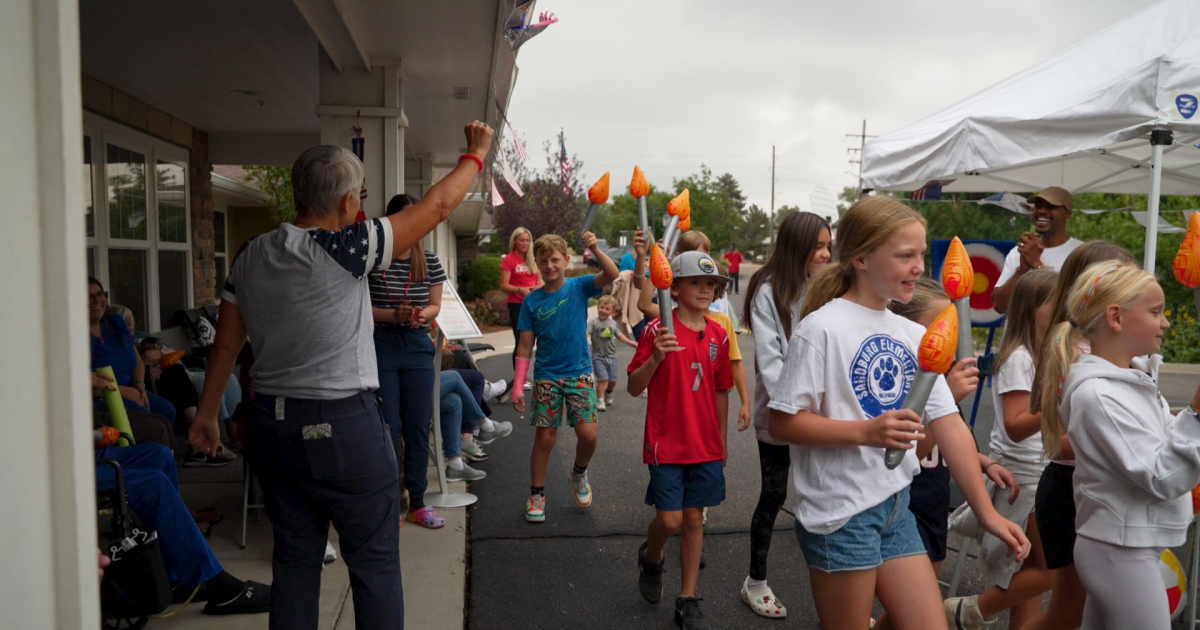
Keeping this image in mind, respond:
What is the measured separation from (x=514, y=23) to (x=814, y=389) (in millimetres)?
3486

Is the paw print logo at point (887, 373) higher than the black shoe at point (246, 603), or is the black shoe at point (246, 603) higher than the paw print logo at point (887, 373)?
the paw print logo at point (887, 373)

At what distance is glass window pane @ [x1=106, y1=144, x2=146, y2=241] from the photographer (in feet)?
24.0

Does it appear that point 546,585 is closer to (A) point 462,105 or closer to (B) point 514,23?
(B) point 514,23

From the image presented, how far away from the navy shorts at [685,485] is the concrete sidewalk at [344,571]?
1.08 metres

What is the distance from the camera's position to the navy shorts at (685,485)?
11.9 ft

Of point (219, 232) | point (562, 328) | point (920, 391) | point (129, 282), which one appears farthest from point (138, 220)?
point (219, 232)

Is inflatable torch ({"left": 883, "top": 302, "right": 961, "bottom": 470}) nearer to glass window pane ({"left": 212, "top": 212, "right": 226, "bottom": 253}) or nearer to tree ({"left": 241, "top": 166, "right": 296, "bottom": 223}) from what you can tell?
glass window pane ({"left": 212, "top": 212, "right": 226, "bottom": 253})

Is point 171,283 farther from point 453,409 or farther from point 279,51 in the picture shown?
point 453,409

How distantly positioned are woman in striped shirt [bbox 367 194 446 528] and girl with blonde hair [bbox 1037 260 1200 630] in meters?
3.11

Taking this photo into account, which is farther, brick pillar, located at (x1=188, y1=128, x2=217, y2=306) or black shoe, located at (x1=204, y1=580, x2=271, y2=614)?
brick pillar, located at (x1=188, y1=128, x2=217, y2=306)

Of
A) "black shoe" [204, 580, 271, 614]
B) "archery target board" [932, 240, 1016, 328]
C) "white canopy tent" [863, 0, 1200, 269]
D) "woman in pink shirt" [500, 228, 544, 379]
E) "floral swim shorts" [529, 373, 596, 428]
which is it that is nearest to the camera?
"black shoe" [204, 580, 271, 614]

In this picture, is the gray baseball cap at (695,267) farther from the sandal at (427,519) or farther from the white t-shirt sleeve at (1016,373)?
the sandal at (427,519)

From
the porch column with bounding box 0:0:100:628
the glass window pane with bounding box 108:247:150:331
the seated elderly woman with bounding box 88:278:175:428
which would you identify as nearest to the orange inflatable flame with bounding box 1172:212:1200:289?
the porch column with bounding box 0:0:100:628

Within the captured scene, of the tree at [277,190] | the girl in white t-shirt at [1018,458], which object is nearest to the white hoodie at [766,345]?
the girl in white t-shirt at [1018,458]
